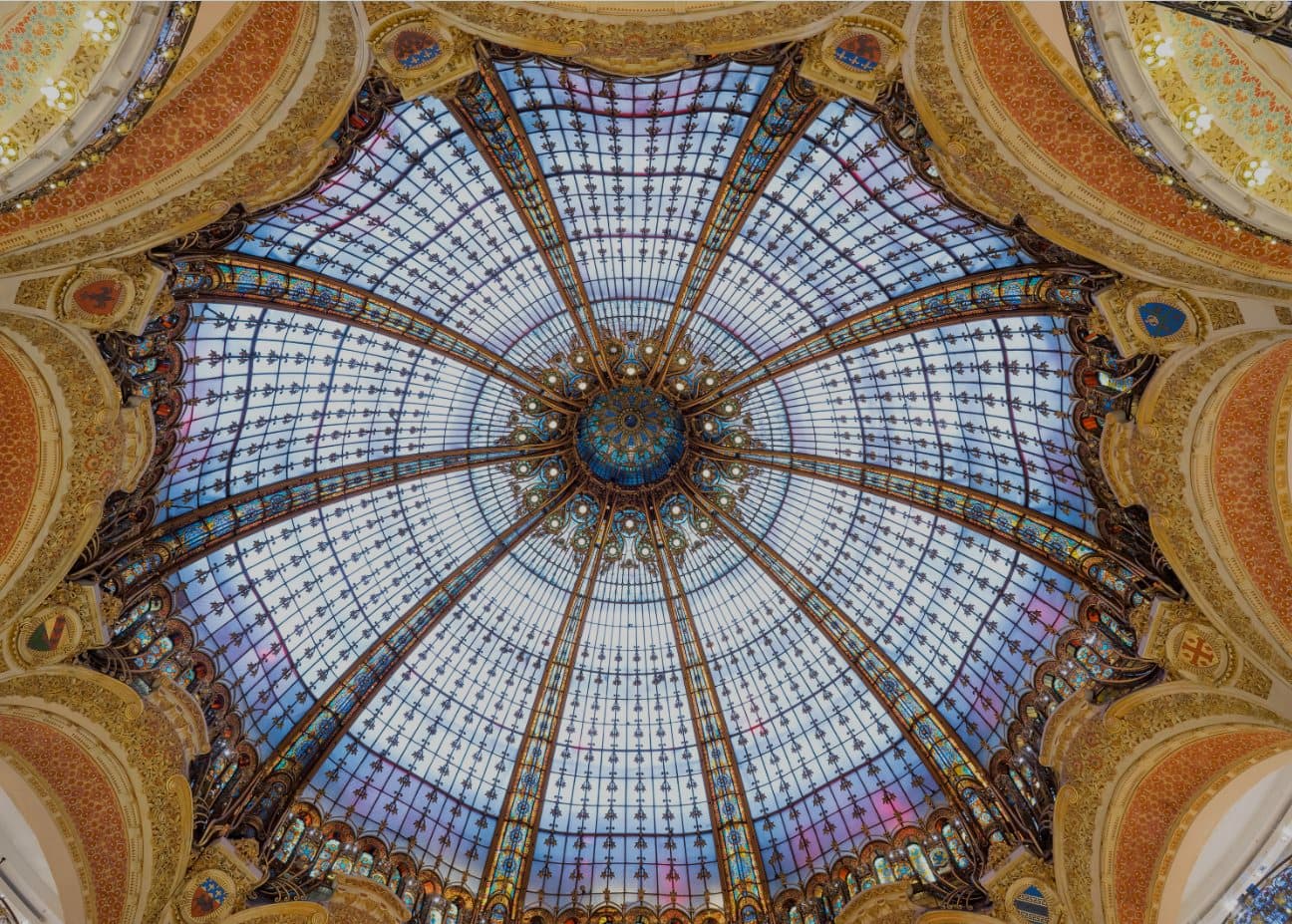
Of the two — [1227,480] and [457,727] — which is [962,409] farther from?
[457,727]

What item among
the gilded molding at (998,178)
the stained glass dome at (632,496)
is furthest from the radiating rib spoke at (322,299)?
the gilded molding at (998,178)

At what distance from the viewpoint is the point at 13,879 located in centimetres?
1800

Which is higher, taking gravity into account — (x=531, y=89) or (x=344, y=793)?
(x=531, y=89)

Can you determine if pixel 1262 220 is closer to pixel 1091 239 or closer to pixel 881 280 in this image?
pixel 1091 239

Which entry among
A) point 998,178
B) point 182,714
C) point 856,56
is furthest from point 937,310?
point 182,714

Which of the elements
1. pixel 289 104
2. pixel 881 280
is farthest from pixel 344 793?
pixel 881 280

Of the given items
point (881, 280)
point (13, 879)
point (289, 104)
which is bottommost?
point (13, 879)

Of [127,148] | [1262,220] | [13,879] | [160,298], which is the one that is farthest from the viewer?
[13,879]

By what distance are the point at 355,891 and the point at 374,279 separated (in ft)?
49.7

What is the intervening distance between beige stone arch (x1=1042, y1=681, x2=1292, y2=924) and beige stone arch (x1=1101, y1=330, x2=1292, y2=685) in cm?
207

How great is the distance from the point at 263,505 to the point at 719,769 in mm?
14781

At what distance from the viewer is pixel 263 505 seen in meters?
22.8

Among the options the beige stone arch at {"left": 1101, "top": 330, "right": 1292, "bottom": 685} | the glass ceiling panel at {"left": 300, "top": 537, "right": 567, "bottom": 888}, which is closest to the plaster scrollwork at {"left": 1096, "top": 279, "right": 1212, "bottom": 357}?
the beige stone arch at {"left": 1101, "top": 330, "right": 1292, "bottom": 685}

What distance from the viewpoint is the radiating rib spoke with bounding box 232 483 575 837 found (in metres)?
21.8
